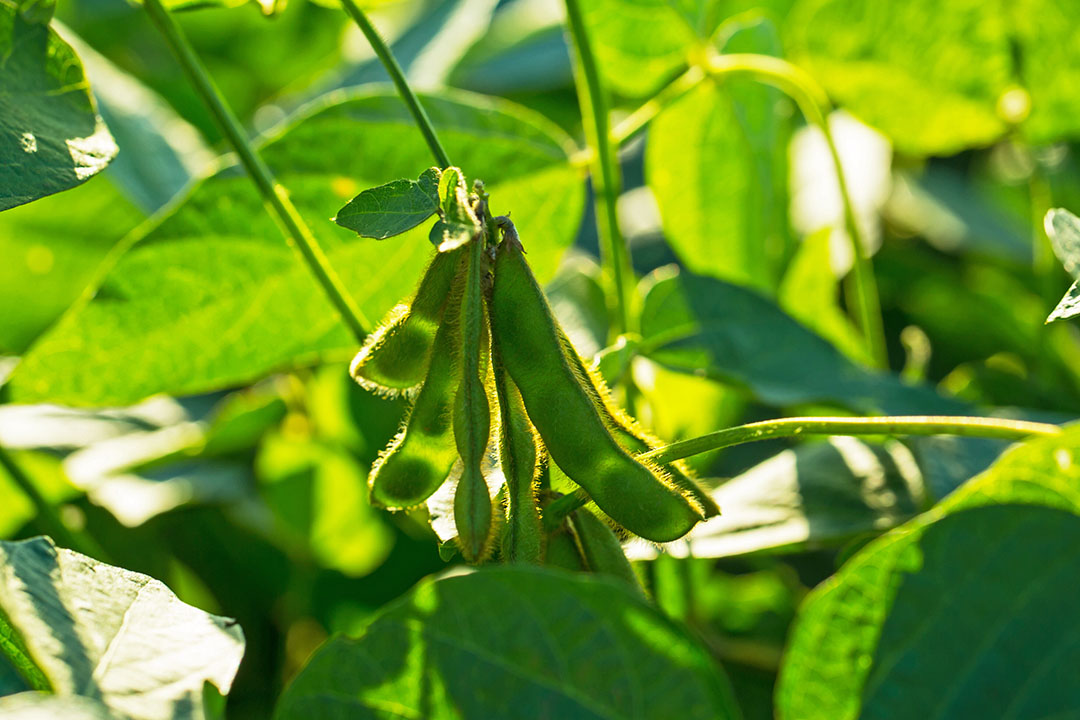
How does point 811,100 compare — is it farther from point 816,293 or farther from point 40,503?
point 40,503

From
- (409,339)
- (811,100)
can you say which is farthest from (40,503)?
(811,100)

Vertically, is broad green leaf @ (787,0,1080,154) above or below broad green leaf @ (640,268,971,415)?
above

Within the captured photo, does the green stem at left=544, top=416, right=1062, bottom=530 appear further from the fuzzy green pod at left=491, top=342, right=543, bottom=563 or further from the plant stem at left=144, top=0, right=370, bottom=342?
the plant stem at left=144, top=0, right=370, bottom=342

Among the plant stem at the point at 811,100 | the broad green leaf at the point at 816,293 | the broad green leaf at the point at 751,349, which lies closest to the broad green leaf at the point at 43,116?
the broad green leaf at the point at 751,349

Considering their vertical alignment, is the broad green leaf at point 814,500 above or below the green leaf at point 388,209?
below

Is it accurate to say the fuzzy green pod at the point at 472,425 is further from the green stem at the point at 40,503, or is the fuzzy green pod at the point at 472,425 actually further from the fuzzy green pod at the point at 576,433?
the green stem at the point at 40,503

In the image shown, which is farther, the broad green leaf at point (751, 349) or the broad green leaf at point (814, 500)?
the broad green leaf at point (751, 349)

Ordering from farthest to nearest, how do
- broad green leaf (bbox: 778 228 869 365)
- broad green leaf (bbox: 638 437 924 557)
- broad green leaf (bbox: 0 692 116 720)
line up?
broad green leaf (bbox: 778 228 869 365), broad green leaf (bbox: 638 437 924 557), broad green leaf (bbox: 0 692 116 720)

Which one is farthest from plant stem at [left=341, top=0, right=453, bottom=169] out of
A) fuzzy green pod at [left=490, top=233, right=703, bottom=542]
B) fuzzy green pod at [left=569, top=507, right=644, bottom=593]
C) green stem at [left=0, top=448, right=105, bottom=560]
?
green stem at [left=0, top=448, right=105, bottom=560]
